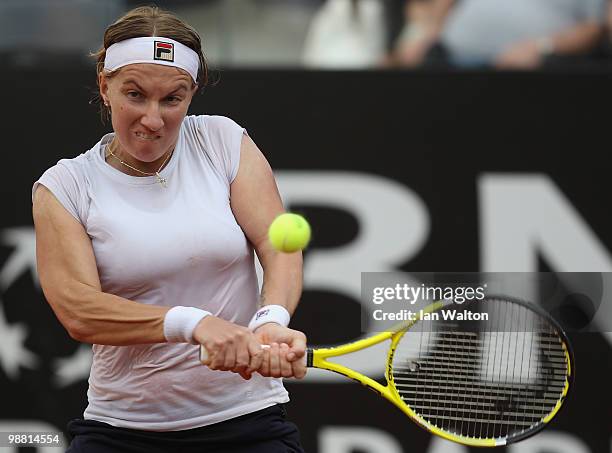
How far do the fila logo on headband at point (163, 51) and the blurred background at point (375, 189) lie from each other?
220cm

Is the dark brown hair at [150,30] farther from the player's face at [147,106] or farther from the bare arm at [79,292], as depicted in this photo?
the bare arm at [79,292]

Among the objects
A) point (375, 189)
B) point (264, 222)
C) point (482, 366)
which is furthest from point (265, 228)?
point (375, 189)

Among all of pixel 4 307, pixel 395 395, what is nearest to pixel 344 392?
pixel 4 307

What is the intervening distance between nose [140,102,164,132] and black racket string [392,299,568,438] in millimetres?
872

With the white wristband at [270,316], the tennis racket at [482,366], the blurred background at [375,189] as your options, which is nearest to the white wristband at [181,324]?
the white wristband at [270,316]

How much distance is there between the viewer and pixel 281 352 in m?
2.59

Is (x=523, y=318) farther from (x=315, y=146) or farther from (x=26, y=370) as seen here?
(x=26, y=370)

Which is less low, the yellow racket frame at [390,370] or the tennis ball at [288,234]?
the tennis ball at [288,234]

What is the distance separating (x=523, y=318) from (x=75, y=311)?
119cm

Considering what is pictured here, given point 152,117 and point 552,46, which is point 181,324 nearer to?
point 152,117

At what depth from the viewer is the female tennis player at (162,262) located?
2.64 m

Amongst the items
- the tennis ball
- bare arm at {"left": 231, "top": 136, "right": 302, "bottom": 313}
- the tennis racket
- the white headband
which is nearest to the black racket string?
the tennis racket

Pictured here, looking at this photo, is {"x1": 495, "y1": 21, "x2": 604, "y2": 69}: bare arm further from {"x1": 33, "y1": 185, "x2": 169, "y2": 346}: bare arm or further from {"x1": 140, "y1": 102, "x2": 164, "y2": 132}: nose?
{"x1": 33, "y1": 185, "x2": 169, "y2": 346}: bare arm

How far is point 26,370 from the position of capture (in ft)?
16.1
